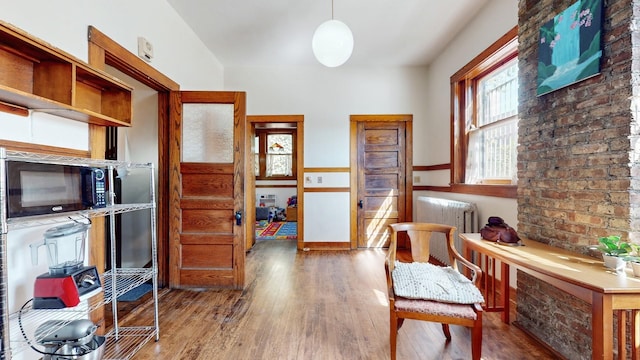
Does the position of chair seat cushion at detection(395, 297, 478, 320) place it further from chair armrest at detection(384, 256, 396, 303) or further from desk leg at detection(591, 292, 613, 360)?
desk leg at detection(591, 292, 613, 360)

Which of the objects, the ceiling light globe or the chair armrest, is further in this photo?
the ceiling light globe

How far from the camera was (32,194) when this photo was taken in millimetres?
1169

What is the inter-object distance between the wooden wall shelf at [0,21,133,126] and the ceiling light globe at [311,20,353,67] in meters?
1.53

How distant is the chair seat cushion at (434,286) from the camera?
1.48 m

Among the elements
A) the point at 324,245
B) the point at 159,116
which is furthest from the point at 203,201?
the point at 324,245

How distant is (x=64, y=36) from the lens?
159 cm

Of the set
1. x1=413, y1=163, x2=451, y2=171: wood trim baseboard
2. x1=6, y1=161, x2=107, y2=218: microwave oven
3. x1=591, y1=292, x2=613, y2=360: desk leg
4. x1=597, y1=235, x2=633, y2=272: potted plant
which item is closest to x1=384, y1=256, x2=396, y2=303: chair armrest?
x1=591, y1=292, x2=613, y2=360: desk leg

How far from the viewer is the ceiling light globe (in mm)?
2180

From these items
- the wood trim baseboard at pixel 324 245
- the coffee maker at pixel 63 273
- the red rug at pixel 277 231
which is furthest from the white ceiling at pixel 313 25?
the red rug at pixel 277 231

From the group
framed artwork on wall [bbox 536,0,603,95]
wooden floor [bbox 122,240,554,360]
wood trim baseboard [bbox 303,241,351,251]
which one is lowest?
wooden floor [bbox 122,240,554,360]

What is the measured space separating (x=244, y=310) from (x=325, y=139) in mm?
2737

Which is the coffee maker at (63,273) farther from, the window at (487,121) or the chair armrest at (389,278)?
the window at (487,121)

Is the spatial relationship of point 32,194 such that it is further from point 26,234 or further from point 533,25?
point 533,25

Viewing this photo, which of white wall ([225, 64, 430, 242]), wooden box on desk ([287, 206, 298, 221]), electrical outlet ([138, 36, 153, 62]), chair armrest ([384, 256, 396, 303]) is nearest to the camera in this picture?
chair armrest ([384, 256, 396, 303])
